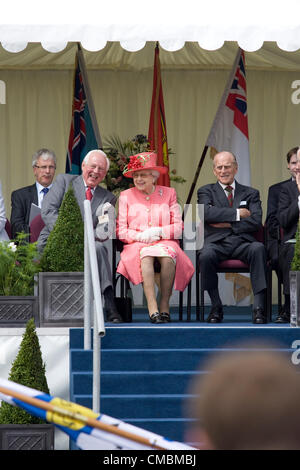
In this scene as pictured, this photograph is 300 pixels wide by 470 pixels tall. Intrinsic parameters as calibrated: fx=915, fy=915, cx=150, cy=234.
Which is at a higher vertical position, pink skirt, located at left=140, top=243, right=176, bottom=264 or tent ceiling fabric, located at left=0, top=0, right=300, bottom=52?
tent ceiling fabric, located at left=0, top=0, right=300, bottom=52

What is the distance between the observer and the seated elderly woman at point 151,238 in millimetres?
6734

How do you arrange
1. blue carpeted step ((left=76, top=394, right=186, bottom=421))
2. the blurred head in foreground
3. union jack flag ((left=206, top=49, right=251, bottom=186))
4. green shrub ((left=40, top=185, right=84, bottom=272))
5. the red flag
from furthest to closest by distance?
union jack flag ((left=206, top=49, right=251, bottom=186)) < the red flag < green shrub ((left=40, top=185, right=84, bottom=272)) < blue carpeted step ((left=76, top=394, right=186, bottom=421)) < the blurred head in foreground

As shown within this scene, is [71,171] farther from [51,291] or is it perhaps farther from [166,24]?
[51,291]

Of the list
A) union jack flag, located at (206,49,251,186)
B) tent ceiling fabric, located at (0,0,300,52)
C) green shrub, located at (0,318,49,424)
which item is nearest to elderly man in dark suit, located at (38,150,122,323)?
tent ceiling fabric, located at (0,0,300,52)

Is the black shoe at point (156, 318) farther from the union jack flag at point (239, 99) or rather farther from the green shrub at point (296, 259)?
the union jack flag at point (239, 99)

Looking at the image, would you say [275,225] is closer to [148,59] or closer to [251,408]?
[148,59]

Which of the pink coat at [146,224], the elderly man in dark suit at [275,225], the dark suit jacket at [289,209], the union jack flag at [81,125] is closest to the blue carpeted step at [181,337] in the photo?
the pink coat at [146,224]

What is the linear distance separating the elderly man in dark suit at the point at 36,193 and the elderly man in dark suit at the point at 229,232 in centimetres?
135

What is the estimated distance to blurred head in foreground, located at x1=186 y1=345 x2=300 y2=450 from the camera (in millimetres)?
1521

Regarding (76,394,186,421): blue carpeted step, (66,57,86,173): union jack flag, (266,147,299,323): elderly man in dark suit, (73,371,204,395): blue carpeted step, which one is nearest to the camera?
(76,394,186,421): blue carpeted step

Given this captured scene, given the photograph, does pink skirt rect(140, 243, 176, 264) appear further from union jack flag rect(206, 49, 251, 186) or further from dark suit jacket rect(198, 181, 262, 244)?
union jack flag rect(206, 49, 251, 186)

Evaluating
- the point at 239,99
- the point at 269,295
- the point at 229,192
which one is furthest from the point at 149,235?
the point at 239,99

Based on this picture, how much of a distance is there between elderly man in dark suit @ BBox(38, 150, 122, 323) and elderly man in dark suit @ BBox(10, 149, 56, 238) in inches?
27.4

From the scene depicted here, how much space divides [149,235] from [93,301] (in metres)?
1.21
